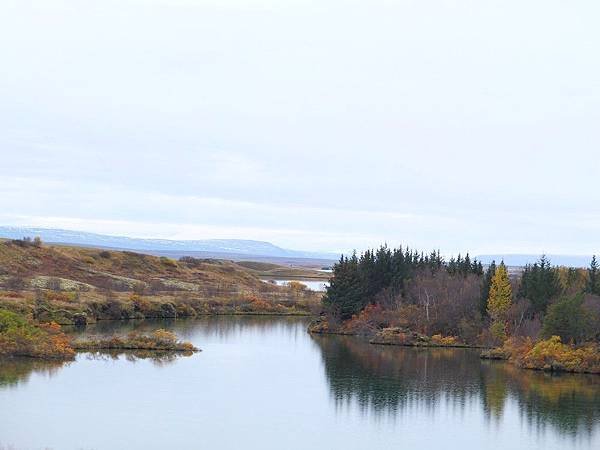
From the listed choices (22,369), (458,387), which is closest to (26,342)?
(22,369)

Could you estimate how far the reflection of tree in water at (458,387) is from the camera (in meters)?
52.1

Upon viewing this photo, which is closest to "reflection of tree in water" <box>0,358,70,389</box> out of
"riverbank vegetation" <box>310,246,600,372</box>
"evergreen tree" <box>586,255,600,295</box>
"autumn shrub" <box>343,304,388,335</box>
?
"riverbank vegetation" <box>310,246,600,372</box>

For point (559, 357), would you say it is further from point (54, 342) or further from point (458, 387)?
point (54, 342)

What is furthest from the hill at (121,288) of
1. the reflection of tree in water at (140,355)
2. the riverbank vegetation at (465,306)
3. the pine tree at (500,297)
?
the pine tree at (500,297)

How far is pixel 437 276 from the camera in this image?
330 ft

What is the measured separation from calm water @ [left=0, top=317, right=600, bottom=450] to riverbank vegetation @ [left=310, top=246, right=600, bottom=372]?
4847mm

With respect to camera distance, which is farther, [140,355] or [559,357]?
[140,355]

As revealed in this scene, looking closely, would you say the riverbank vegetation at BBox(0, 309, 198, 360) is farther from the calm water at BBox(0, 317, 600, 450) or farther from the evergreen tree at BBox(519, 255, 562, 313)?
the evergreen tree at BBox(519, 255, 562, 313)

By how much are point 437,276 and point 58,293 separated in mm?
44268

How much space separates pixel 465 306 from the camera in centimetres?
9125

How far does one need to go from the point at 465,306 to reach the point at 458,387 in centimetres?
3137

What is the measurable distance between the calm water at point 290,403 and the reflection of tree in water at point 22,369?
0.44 ft

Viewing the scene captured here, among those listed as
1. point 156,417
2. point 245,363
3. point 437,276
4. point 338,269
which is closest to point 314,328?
point 338,269

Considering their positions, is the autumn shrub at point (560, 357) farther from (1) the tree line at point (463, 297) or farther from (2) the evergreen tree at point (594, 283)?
(2) the evergreen tree at point (594, 283)
